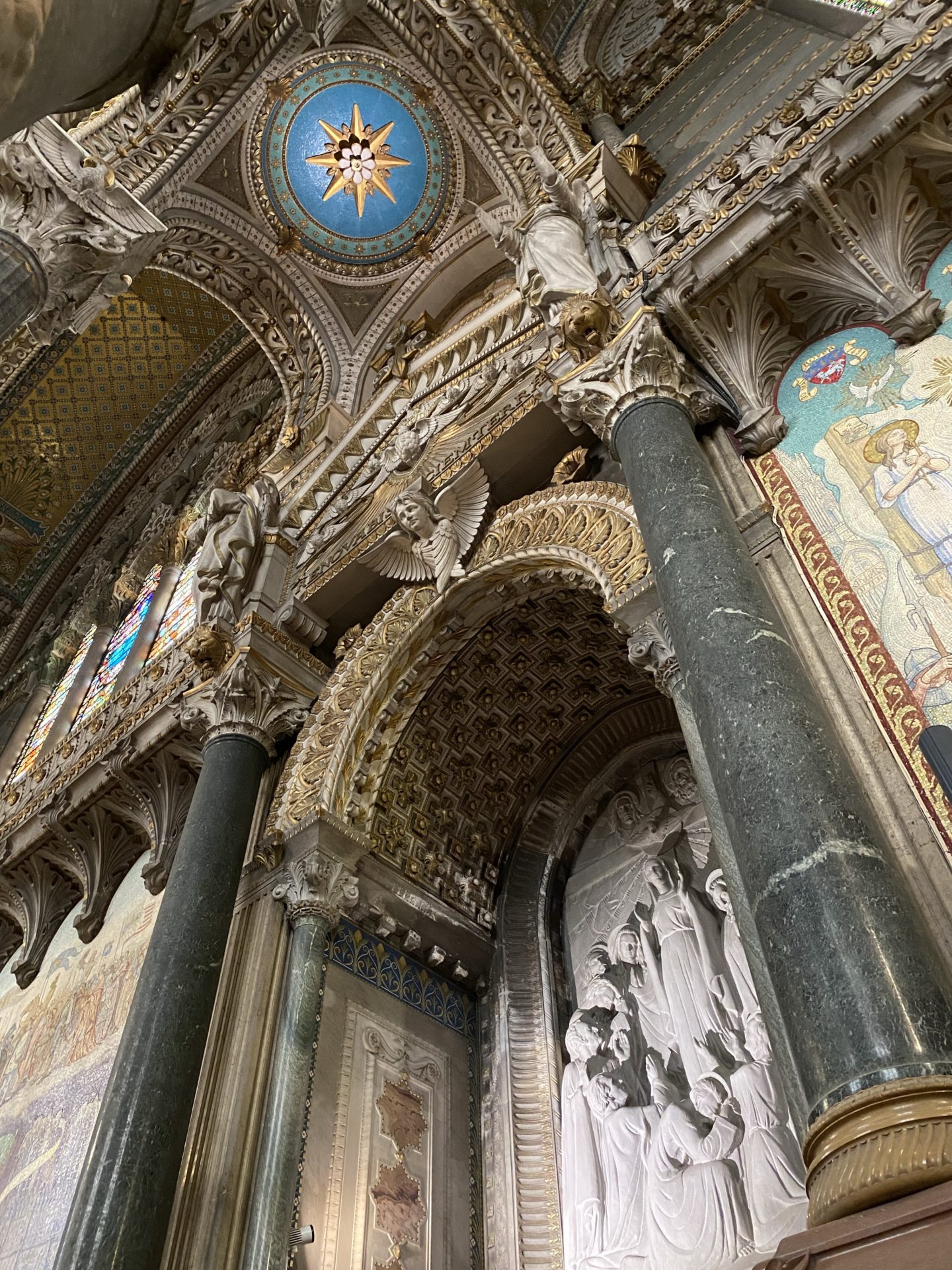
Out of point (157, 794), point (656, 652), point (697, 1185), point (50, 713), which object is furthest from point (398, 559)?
point (50, 713)

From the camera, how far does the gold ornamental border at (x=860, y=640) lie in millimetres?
2742

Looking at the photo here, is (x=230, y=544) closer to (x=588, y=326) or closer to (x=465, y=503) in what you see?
(x=465, y=503)

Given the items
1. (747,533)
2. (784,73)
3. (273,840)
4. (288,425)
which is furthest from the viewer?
(288,425)

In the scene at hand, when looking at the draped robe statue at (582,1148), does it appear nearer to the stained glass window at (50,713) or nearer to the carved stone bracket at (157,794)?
the carved stone bracket at (157,794)

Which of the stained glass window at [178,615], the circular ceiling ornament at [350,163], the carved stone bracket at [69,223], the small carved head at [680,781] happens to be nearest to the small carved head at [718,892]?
the small carved head at [680,781]

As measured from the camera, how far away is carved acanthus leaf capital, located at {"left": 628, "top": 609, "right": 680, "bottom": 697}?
12.7ft

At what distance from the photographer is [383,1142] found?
14.8 feet

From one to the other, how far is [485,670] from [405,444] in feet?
6.02

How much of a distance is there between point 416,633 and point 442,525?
699mm

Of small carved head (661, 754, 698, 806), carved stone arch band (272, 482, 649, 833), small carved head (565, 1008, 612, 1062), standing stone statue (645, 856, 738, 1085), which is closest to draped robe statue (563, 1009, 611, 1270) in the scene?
small carved head (565, 1008, 612, 1062)

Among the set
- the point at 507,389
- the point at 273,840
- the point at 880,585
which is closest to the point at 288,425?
the point at 507,389

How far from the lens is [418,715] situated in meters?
5.69

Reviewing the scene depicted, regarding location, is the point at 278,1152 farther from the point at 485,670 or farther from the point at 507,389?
the point at 507,389

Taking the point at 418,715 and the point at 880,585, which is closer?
the point at 880,585
